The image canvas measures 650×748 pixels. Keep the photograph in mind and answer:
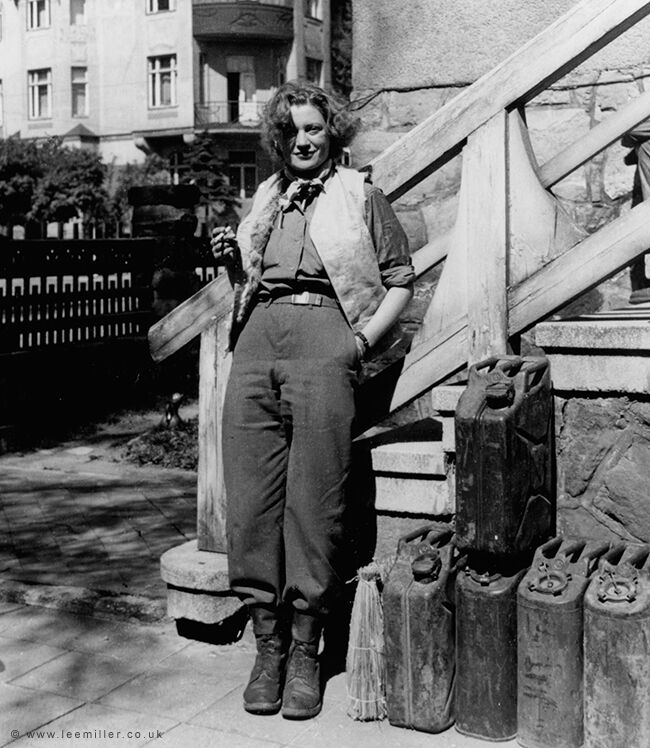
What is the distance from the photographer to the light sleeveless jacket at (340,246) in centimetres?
369

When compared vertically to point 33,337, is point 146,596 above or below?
below

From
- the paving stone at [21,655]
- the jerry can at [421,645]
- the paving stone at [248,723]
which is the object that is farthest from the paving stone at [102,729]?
the jerry can at [421,645]

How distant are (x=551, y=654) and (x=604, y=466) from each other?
2.26 feet

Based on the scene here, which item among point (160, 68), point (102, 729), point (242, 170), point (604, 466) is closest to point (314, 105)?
point (604, 466)

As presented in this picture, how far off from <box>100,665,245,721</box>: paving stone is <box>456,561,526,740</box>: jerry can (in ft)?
2.87

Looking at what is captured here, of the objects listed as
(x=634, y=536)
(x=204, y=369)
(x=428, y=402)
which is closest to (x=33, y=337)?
(x=428, y=402)

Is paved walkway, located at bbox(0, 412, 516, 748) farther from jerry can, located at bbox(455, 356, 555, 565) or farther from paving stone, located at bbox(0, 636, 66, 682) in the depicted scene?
jerry can, located at bbox(455, 356, 555, 565)

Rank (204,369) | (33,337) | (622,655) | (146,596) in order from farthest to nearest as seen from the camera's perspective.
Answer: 1. (33,337)
2. (146,596)
3. (204,369)
4. (622,655)

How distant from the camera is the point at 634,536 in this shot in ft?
12.0

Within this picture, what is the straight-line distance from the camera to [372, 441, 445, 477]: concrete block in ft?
12.8

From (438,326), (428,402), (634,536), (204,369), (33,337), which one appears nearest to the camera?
(634,536)

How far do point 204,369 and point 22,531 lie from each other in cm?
240

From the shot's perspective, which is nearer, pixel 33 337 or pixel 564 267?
pixel 564 267

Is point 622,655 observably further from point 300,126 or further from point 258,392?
point 300,126
